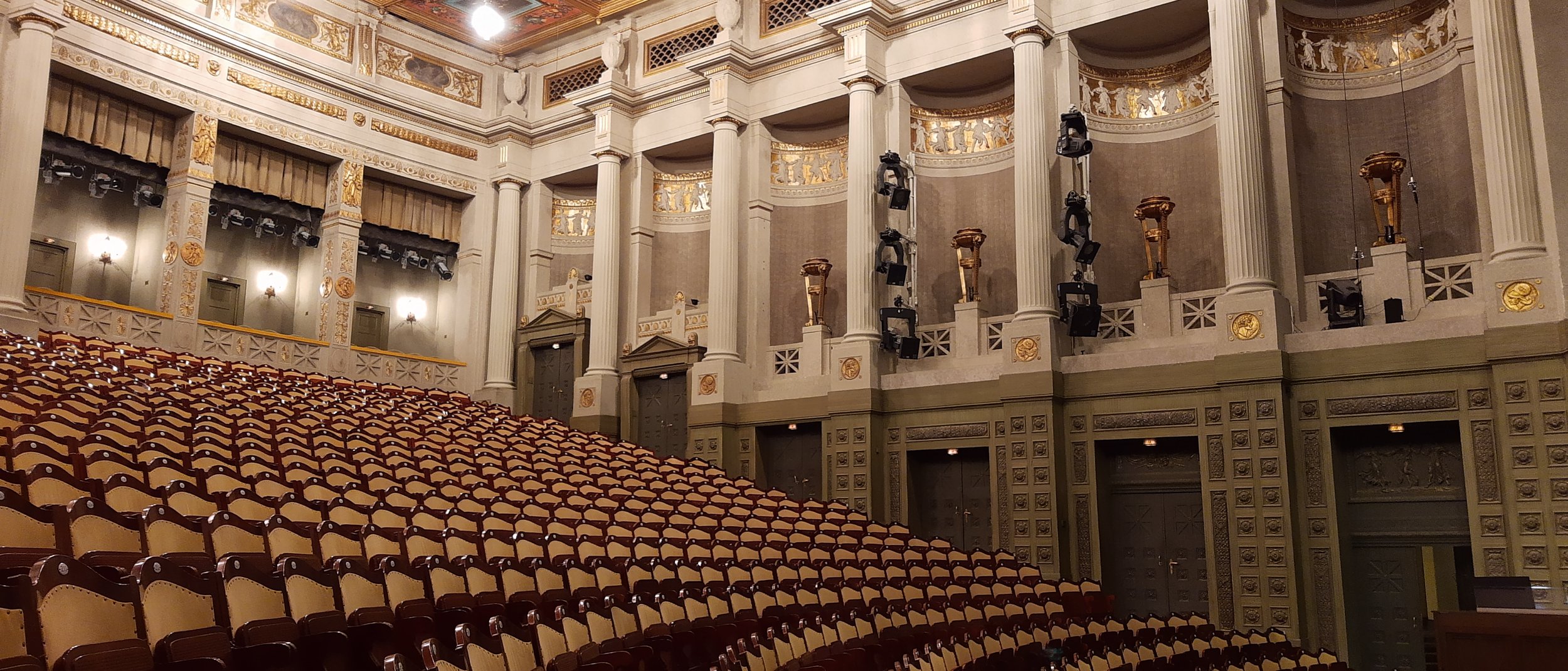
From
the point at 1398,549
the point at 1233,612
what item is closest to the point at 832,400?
the point at 1233,612

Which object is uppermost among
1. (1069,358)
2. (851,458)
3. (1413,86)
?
(1413,86)

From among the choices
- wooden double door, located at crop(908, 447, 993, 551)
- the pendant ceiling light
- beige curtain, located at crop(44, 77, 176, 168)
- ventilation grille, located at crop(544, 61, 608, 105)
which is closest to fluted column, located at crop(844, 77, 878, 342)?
wooden double door, located at crop(908, 447, 993, 551)

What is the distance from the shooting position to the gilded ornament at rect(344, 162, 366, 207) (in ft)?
45.3

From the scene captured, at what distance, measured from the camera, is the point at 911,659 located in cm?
447

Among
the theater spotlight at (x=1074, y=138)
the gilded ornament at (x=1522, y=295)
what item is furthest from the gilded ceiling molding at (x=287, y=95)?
the gilded ornament at (x=1522, y=295)

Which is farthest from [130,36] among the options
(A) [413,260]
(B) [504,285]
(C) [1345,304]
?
(C) [1345,304]

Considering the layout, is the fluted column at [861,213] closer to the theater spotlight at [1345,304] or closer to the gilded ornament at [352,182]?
the theater spotlight at [1345,304]

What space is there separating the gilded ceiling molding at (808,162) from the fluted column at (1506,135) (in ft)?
21.9

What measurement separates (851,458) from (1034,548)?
2054 millimetres

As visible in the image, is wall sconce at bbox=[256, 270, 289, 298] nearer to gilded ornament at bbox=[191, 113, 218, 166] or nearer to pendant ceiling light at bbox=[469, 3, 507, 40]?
gilded ornament at bbox=[191, 113, 218, 166]

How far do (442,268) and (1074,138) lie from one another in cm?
913

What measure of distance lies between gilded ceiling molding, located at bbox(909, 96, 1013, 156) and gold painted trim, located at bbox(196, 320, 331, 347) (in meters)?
7.42

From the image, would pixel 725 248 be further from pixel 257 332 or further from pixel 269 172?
pixel 269 172

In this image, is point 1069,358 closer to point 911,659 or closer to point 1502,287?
point 1502,287
